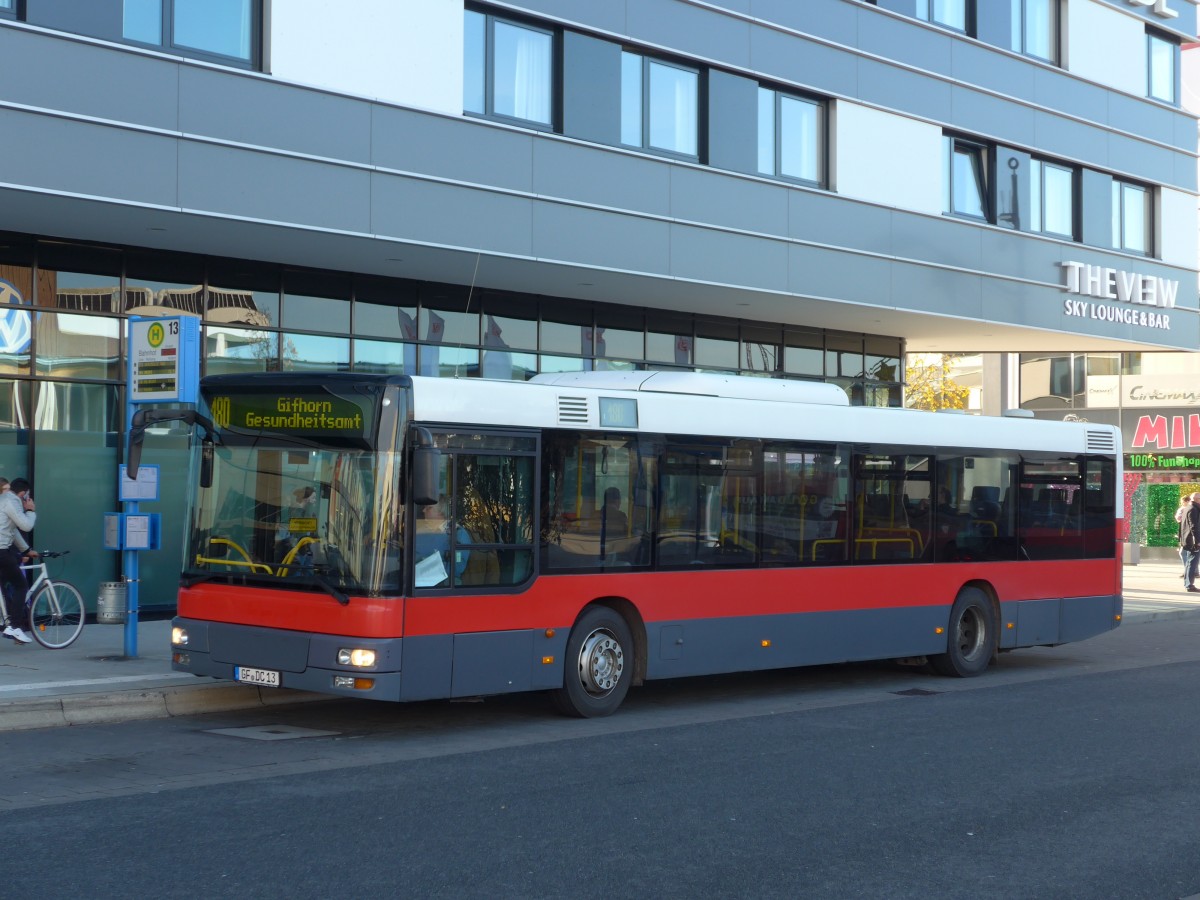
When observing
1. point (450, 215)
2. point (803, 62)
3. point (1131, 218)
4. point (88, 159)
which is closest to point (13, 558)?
point (88, 159)

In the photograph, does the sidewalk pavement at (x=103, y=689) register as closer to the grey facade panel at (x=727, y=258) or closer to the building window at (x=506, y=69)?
the building window at (x=506, y=69)

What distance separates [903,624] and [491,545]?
5.32 metres

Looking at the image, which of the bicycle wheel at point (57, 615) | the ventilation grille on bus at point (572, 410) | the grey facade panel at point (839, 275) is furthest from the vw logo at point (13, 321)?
the grey facade panel at point (839, 275)

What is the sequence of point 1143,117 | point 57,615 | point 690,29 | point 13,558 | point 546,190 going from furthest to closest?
point 1143,117 < point 690,29 < point 546,190 < point 57,615 < point 13,558

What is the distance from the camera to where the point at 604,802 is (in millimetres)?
8211

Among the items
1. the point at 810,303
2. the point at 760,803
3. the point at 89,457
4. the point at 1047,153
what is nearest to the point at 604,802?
the point at 760,803

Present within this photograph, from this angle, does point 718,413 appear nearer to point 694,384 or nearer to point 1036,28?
point 694,384

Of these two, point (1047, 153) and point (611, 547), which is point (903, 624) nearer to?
point (611, 547)

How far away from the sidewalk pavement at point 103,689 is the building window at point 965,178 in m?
15.0

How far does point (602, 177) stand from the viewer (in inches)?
742

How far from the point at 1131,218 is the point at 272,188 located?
18639 millimetres

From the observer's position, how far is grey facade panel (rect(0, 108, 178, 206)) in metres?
13.9

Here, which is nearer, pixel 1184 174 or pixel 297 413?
pixel 297 413

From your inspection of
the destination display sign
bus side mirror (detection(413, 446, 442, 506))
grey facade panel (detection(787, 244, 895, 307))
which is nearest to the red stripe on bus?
bus side mirror (detection(413, 446, 442, 506))
